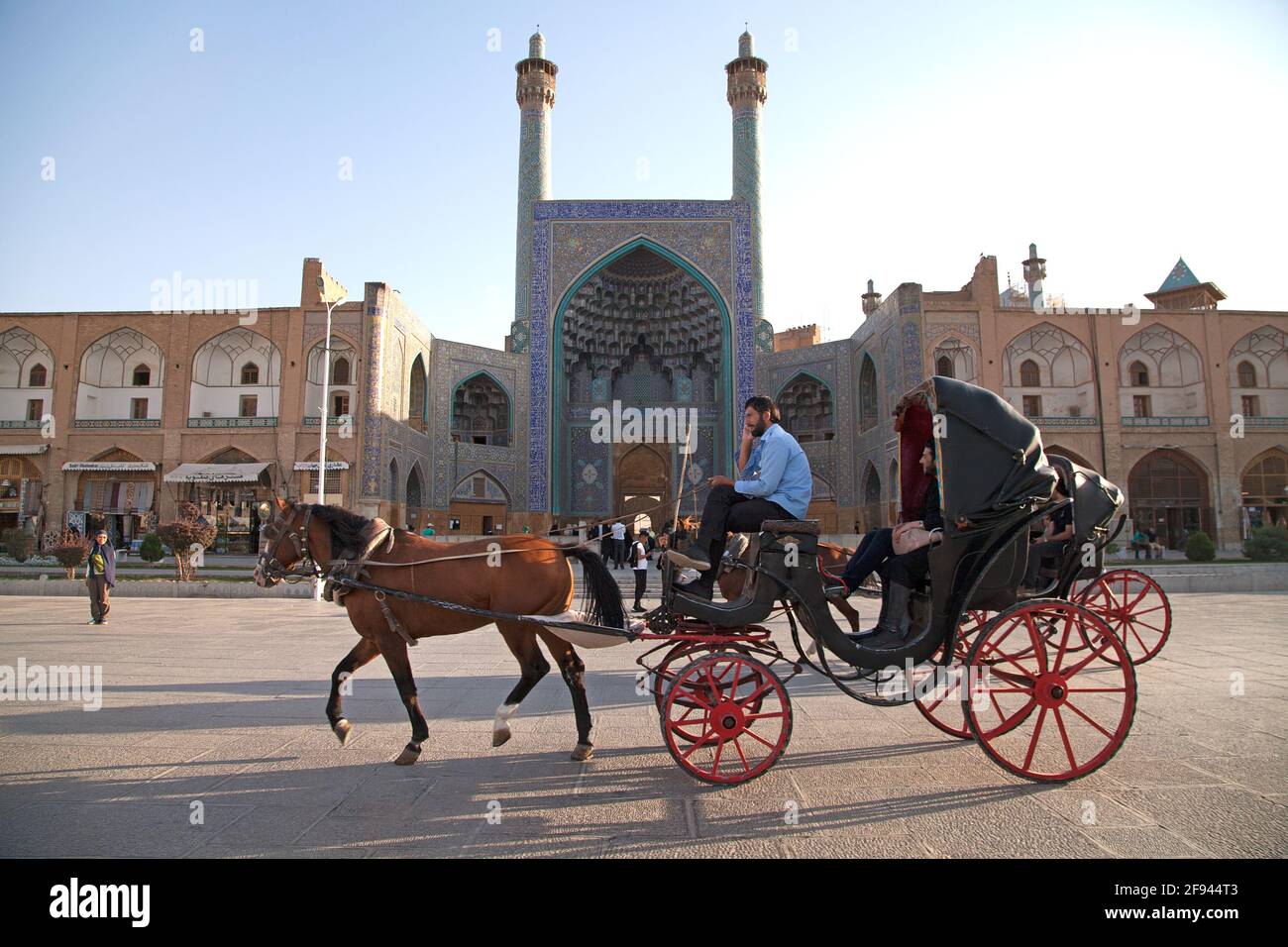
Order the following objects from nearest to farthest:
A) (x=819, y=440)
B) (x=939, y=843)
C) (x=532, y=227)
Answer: (x=939, y=843)
(x=532, y=227)
(x=819, y=440)

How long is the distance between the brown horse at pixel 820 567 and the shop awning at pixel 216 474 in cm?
2038

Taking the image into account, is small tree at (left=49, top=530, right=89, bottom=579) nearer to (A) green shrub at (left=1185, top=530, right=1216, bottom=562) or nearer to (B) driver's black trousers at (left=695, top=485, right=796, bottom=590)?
(B) driver's black trousers at (left=695, top=485, right=796, bottom=590)

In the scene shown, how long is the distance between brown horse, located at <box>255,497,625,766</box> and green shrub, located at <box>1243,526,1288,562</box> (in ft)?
59.4

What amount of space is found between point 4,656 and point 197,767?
4628 millimetres

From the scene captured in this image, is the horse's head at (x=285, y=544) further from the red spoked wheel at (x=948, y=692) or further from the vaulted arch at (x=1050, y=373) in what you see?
the vaulted arch at (x=1050, y=373)

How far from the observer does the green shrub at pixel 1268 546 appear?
15.5m

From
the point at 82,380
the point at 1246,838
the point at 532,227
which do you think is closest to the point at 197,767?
the point at 1246,838

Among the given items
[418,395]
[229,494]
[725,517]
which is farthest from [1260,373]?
[229,494]

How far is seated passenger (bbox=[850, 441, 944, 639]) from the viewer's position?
363cm

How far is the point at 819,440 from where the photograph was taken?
2720cm

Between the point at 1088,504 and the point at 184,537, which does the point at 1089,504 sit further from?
the point at 184,537

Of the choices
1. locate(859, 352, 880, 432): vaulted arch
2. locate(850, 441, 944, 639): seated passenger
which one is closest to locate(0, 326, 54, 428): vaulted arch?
locate(859, 352, 880, 432): vaulted arch

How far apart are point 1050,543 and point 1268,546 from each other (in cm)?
1576

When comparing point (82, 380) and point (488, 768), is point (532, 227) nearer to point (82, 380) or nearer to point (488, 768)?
point (82, 380)
